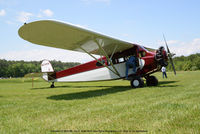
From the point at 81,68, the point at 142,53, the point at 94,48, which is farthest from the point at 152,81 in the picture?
the point at 81,68

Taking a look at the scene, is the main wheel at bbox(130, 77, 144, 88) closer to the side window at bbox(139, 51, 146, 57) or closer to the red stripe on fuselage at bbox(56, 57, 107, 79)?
the side window at bbox(139, 51, 146, 57)

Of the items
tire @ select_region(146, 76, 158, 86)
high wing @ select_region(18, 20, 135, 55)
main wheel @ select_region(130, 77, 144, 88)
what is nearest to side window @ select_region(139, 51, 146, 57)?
high wing @ select_region(18, 20, 135, 55)

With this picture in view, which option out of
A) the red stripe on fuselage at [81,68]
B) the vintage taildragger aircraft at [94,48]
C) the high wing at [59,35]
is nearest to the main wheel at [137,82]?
the vintage taildragger aircraft at [94,48]

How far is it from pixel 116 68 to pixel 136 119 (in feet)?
27.4

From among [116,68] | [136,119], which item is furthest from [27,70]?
[136,119]

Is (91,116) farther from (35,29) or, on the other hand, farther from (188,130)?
(35,29)

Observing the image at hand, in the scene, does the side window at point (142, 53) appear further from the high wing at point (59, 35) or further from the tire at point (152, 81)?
the tire at point (152, 81)

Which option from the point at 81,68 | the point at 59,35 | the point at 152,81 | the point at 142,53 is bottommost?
the point at 152,81

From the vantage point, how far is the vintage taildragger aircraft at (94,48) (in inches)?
274

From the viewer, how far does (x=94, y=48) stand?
11258 mm

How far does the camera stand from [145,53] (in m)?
10.3

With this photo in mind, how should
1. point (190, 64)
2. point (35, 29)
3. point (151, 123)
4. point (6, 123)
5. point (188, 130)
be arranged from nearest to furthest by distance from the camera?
point (188, 130) < point (151, 123) < point (6, 123) < point (35, 29) < point (190, 64)

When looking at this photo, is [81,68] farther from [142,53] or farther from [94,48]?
[142,53]

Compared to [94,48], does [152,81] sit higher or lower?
lower
